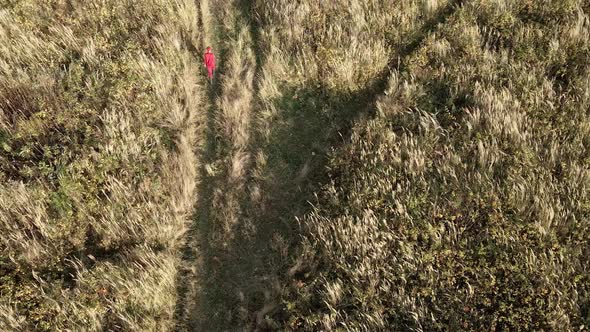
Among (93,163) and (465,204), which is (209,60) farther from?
(465,204)

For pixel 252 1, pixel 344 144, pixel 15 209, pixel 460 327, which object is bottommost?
pixel 460 327

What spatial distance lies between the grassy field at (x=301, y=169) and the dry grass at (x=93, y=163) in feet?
0.11

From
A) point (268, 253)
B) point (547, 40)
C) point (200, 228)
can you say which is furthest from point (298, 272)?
point (547, 40)

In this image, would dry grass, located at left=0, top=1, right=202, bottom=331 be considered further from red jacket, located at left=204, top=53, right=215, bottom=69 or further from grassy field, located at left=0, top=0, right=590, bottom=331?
red jacket, located at left=204, top=53, right=215, bottom=69

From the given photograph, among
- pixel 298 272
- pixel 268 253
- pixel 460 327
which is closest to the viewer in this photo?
pixel 460 327

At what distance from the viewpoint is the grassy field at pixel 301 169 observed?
4.94 metres

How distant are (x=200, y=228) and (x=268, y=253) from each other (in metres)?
1.19

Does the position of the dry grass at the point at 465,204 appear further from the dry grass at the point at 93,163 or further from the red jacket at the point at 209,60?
the red jacket at the point at 209,60

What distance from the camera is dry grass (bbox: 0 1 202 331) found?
16.9 feet

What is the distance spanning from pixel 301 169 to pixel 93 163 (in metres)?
3.41

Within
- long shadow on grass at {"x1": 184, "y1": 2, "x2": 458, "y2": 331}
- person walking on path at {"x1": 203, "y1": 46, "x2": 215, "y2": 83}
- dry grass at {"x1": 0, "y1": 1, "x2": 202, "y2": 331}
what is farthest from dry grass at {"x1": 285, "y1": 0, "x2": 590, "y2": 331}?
person walking on path at {"x1": 203, "y1": 46, "x2": 215, "y2": 83}

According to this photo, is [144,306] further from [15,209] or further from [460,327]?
[460,327]

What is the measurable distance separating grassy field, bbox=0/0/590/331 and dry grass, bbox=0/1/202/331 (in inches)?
1.3

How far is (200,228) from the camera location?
6250 millimetres
